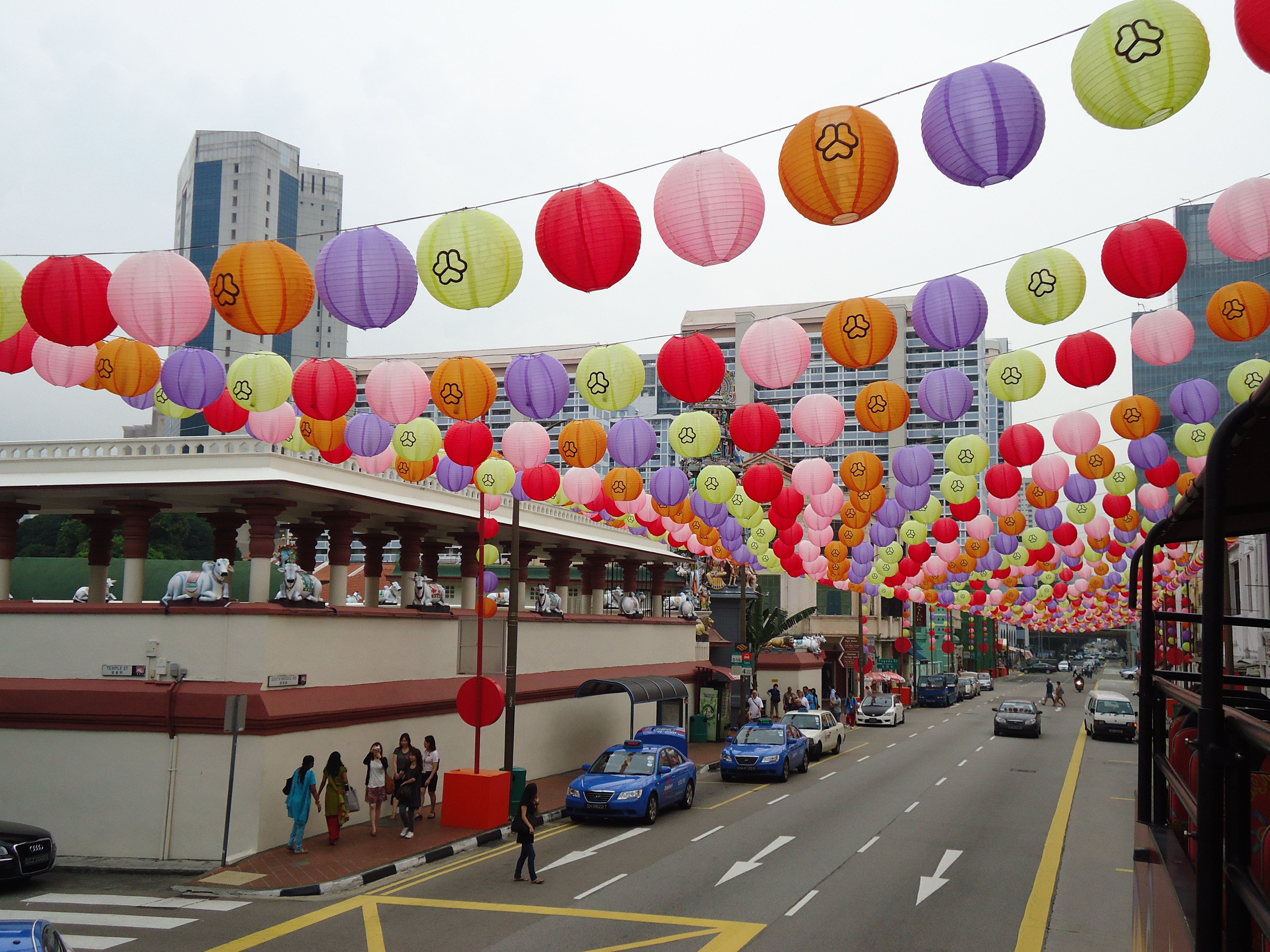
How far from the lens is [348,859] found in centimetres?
1633

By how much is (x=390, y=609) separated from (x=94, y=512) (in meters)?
6.67

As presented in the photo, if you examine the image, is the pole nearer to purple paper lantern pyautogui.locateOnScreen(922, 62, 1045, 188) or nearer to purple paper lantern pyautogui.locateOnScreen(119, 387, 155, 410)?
purple paper lantern pyautogui.locateOnScreen(119, 387, 155, 410)

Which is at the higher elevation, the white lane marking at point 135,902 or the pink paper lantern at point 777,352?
the pink paper lantern at point 777,352

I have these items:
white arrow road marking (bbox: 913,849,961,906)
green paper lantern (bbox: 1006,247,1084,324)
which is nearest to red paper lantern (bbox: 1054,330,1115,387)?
green paper lantern (bbox: 1006,247,1084,324)

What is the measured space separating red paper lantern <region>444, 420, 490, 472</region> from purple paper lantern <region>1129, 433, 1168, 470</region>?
1308 cm

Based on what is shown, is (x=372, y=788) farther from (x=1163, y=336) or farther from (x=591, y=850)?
(x=1163, y=336)

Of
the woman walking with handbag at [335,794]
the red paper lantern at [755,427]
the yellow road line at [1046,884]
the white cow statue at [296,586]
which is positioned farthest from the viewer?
the white cow statue at [296,586]

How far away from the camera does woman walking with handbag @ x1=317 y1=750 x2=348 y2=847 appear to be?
17031 mm

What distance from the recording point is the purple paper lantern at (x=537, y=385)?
15523 mm

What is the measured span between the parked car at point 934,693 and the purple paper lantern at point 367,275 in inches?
2330

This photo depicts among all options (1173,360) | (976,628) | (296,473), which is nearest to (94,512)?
(296,473)

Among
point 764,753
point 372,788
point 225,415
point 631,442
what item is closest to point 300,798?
point 372,788

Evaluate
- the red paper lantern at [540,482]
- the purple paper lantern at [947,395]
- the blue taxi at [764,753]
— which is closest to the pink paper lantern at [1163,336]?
the purple paper lantern at [947,395]

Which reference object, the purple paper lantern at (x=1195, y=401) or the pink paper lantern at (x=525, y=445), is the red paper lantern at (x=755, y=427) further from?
the purple paper lantern at (x=1195, y=401)
